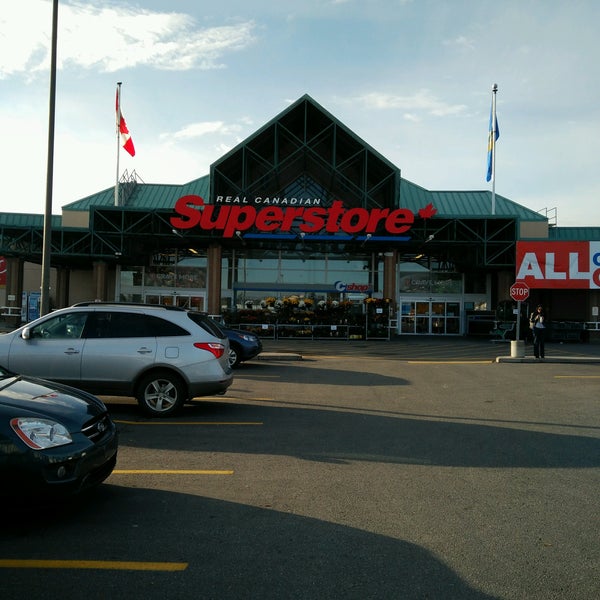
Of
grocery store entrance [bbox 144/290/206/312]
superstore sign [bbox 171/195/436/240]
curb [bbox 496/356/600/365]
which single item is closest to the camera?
curb [bbox 496/356/600/365]

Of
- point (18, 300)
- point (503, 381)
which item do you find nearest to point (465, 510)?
point (503, 381)

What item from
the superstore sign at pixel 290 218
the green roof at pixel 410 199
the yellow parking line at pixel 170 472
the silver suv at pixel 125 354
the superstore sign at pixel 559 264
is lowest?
the yellow parking line at pixel 170 472

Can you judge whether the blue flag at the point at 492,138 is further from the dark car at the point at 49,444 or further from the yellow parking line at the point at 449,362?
the dark car at the point at 49,444

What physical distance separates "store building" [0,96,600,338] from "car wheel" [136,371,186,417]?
20018mm

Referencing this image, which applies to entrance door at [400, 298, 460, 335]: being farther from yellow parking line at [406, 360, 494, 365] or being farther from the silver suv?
the silver suv

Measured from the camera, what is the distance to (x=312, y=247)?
111ft

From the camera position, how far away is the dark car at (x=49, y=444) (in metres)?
4.46

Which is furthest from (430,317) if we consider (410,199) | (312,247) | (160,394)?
(160,394)

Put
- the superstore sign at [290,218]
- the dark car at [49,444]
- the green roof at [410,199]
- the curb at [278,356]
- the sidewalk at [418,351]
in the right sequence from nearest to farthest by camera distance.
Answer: the dark car at [49,444] → the curb at [278,356] → the sidewalk at [418,351] → the superstore sign at [290,218] → the green roof at [410,199]

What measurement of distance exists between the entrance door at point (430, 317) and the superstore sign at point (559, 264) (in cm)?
610

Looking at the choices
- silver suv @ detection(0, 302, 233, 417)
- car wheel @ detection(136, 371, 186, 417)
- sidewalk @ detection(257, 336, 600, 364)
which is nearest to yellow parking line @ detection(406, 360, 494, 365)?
sidewalk @ detection(257, 336, 600, 364)

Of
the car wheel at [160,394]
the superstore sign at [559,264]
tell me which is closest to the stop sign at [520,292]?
the superstore sign at [559,264]

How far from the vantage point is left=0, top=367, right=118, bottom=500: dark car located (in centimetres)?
446

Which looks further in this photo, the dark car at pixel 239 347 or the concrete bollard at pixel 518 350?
the concrete bollard at pixel 518 350
